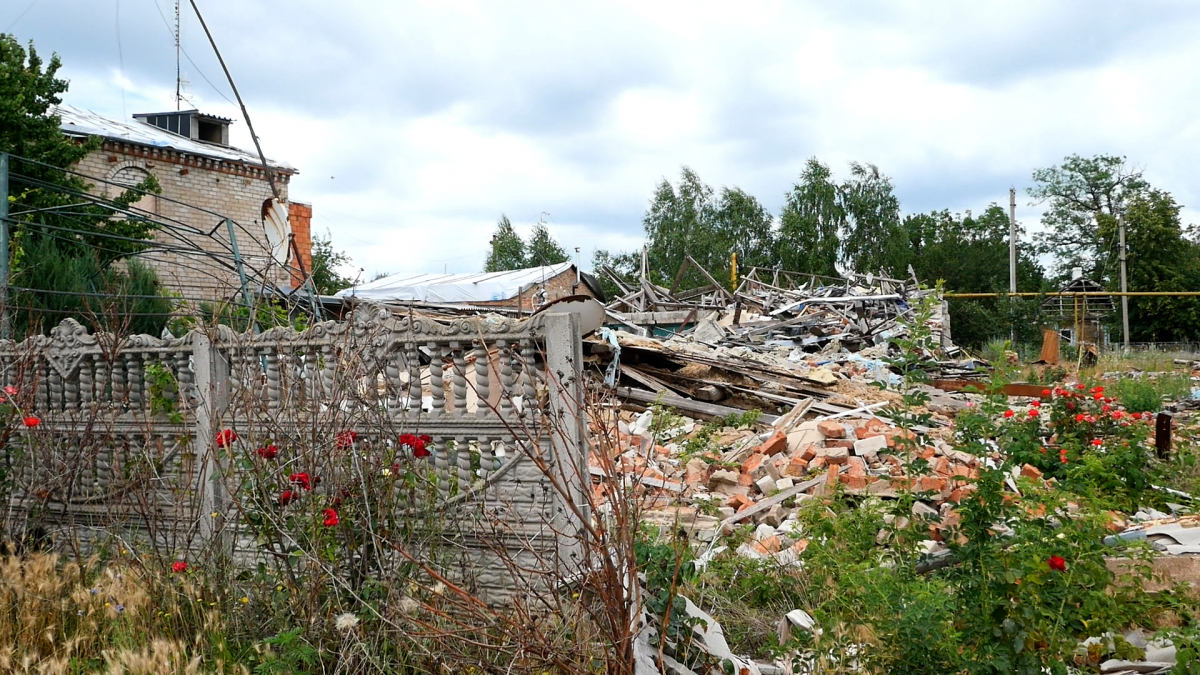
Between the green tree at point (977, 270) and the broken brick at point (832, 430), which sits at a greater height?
the green tree at point (977, 270)

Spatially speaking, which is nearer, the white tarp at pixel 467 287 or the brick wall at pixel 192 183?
the brick wall at pixel 192 183

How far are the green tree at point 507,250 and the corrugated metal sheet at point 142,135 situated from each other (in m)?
21.4

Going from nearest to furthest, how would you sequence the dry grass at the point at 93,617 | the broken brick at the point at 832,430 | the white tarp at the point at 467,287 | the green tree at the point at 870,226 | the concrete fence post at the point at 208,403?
the dry grass at the point at 93,617 → the concrete fence post at the point at 208,403 → the broken brick at the point at 832,430 → the white tarp at the point at 467,287 → the green tree at the point at 870,226

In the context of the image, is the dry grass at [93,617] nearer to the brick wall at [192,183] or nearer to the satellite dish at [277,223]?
→ the satellite dish at [277,223]

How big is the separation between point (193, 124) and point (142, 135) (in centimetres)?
373

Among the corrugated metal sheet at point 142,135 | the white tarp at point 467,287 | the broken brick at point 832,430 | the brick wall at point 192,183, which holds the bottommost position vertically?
the broken brick at point 832,430

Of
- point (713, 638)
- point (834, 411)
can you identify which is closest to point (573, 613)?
point (713, 638)

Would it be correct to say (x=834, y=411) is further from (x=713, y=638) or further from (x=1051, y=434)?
(x=713, y=638)

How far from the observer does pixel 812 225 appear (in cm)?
4522

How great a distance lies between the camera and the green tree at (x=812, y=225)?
44719 millimetres

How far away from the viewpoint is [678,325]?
18.1 meters

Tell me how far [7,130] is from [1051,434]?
55.8 feet

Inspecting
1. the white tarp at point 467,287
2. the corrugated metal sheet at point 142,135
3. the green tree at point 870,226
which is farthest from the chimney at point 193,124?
the green tree at point 870,226

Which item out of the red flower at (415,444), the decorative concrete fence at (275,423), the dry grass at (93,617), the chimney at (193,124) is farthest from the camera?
the chimney at (193,124)
